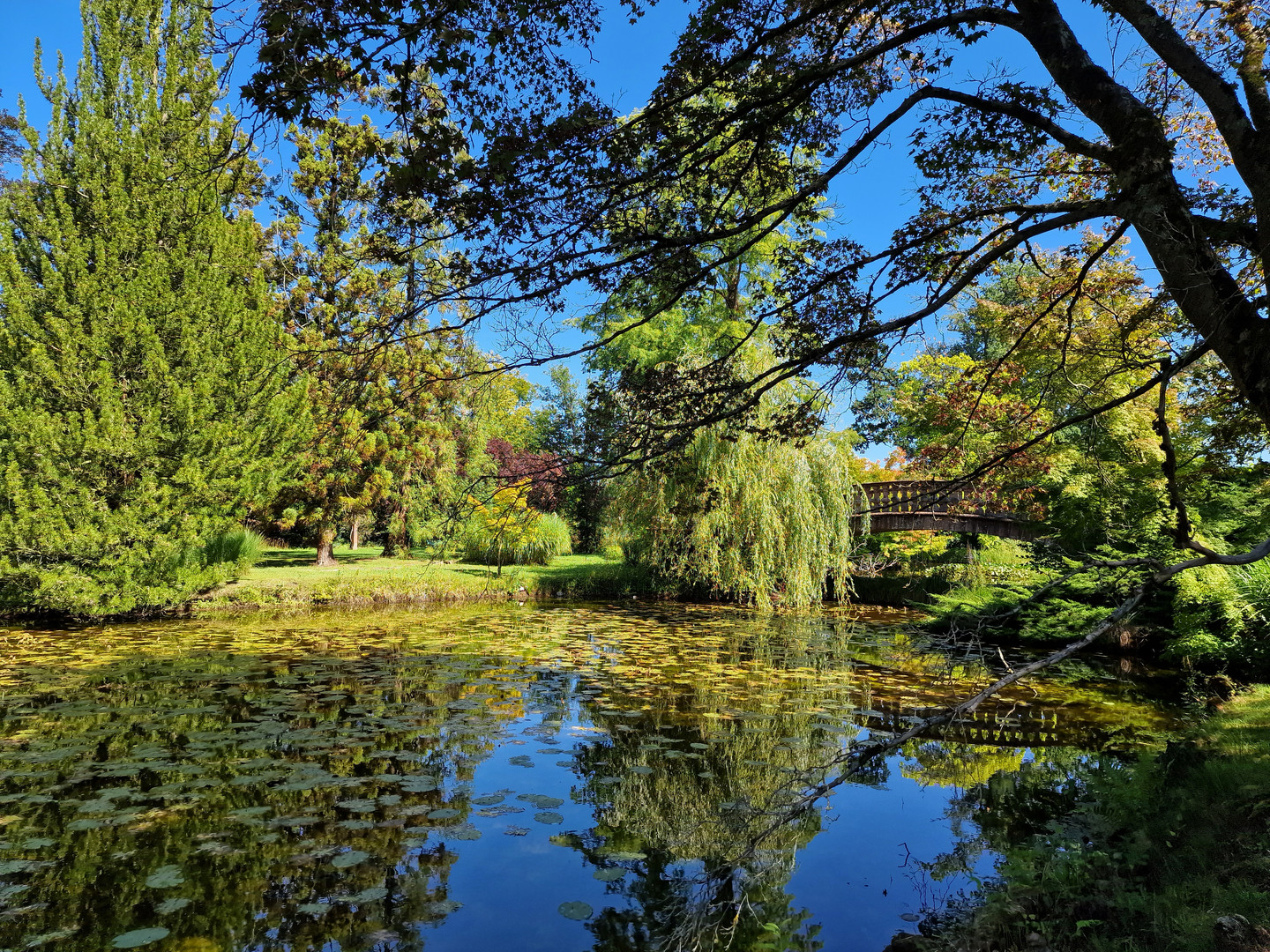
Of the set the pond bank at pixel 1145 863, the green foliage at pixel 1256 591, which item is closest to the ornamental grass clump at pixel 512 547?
the green foliage at pixel 1256 591

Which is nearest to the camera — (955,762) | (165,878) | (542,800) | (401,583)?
(165,878)

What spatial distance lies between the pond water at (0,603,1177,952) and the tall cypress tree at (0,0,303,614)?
205cm

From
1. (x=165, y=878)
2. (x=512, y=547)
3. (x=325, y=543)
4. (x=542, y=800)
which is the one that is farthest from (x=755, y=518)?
(x=325, y=543)

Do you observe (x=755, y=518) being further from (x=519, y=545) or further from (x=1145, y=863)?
(x=1145, y=863)

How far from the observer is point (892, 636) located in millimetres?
12609

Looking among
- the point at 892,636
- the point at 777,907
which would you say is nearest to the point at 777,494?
the point at 892,636

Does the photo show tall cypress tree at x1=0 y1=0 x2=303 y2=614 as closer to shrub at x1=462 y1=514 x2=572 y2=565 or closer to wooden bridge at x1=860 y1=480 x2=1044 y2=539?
shrub at x1=462 y1=514 x2=572 y2=565

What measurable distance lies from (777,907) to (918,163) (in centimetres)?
468

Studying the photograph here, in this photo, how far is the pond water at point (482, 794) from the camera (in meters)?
3.12

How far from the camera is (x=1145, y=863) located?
3674 millimetres

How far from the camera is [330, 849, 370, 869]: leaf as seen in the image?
3.44 metres

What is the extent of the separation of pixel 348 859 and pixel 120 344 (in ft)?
36.4

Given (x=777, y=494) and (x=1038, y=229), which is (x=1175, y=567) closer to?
(x=1038, y=229)

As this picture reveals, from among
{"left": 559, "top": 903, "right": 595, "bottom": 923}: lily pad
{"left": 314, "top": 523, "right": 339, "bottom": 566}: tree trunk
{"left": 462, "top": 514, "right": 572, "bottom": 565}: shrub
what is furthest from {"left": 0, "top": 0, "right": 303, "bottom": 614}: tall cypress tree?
{"left": 559, "top": 903, "right": 595, "bottom": 923}: lily pad
